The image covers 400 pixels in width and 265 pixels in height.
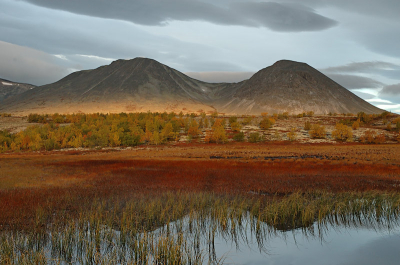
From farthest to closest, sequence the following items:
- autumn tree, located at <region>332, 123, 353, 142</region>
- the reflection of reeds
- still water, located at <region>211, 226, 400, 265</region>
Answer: autumn tree, located at <region>332, 123, 353, 142</region> → still water, located at <region>211, 226, 400, 265</region> → the reflection of reeds

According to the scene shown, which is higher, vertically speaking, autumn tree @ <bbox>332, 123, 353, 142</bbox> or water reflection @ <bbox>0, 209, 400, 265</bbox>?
autumn tree @ <bbox>332, 123, 353, 142</bbox>

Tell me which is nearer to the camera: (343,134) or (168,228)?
(168,228)

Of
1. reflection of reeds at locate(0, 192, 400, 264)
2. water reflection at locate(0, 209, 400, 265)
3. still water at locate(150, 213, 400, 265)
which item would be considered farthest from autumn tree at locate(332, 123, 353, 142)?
still water at locate(150, 213, 400, 265)

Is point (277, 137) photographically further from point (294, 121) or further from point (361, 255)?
point (361, 255)

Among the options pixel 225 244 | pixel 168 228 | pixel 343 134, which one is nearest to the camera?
pixel 225 244

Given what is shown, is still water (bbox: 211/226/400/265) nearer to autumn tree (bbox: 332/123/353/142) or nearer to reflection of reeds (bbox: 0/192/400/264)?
reflection of reeds (bbox: 0/192/400/264)

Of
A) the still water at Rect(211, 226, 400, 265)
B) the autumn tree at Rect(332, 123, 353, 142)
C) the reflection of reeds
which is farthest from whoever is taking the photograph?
the autumn tree at Rect(332, 123, 353, 142)

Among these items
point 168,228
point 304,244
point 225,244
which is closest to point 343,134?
point 304,244

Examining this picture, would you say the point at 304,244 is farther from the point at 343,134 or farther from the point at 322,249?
the point at 343,134

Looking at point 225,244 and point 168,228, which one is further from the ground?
point 168,228

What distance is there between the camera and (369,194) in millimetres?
14352

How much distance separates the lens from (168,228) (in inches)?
378

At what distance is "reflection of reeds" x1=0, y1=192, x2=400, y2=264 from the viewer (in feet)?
24.7

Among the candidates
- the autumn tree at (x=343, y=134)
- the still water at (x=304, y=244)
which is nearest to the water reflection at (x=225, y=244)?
the still water at (x=304, y=244)
